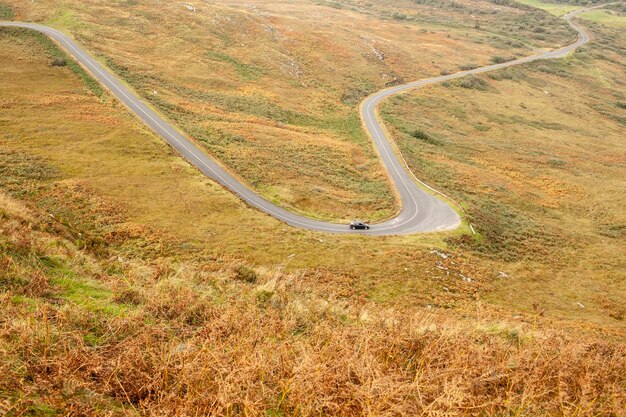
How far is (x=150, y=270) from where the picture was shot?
53.1ft

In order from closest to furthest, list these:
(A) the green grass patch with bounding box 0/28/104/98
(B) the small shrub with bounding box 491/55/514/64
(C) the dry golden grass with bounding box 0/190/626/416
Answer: (C) the dry golden grass with bounding box 0/190/626/416 → (A) the green grass patch with bounding box 0/28/104/98 → (B) the small shrub with bounding box 491/55/514/64

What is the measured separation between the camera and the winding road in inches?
1619

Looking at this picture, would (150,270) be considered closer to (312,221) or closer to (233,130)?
(312,221)

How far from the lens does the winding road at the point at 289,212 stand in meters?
41.1

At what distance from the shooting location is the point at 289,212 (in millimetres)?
42000

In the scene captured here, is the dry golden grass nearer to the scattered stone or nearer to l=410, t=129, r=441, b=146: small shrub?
the scattered stone

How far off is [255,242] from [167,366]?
26.1m

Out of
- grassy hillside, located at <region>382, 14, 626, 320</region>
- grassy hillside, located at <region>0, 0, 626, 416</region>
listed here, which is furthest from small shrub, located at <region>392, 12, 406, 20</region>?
grassy hillside, located at <region>0, 0, 626, 416</region>

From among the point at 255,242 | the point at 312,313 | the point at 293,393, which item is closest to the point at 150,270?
the point at 312,313

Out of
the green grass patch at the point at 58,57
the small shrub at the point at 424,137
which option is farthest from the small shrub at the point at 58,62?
the small shrub at the point at 424,137

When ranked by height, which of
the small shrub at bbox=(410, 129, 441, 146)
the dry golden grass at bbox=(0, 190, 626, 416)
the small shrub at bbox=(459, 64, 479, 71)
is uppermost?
the small shrub at bbox=(459, 64, 479, 71)

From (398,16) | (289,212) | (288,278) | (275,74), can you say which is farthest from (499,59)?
(288,278)

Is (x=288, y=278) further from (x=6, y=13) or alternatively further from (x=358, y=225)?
(x=6, y=13)

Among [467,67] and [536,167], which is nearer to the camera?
[536,167]
